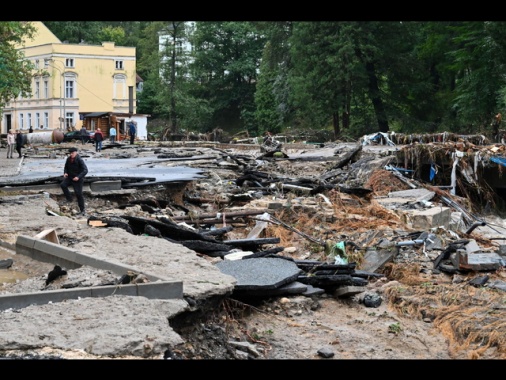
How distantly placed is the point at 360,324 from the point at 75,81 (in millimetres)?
67306

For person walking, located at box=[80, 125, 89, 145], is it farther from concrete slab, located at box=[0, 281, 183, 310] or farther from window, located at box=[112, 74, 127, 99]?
concrete slab, located at box=[0, 281, 183, 310]

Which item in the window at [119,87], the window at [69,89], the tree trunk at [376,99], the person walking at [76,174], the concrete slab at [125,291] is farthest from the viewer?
the window at [119,87]

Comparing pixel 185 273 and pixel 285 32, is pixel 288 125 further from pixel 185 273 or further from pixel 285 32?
pixel 185 273

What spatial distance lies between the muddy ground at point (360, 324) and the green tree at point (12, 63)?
64.2ft

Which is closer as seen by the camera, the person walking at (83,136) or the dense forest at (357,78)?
the dense forest at (357,78)

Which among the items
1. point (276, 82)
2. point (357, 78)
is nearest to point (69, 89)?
point (276, 82)

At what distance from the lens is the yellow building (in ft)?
232

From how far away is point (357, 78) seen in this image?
2045 inches

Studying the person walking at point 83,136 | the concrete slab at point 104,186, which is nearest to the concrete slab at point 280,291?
the concrete slab at point 104,186

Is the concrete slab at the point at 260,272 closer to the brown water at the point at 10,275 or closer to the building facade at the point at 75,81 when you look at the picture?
the brown water at the point at 10,275

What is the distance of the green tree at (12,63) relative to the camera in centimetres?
2760

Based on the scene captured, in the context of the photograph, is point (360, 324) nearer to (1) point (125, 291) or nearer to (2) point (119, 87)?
(1) point (125, 291)

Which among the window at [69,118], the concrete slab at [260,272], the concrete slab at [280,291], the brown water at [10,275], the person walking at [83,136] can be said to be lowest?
the concrete slab at [280,291]
